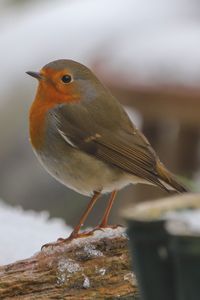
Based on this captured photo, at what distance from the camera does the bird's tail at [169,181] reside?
3945mm

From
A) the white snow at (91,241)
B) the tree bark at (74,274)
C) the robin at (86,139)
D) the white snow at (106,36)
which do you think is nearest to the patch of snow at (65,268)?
the tree bark at (74,274)

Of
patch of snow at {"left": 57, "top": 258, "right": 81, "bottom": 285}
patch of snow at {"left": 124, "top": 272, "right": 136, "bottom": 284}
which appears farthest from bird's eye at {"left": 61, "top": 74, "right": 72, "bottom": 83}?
patch of snow at {"left": 124, "top": 272, "right": 136, "bottom": 284}

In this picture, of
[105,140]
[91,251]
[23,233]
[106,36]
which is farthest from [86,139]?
[106,36]

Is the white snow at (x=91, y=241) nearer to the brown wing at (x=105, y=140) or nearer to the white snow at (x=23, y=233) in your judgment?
the white snow at (x=23, y=233)

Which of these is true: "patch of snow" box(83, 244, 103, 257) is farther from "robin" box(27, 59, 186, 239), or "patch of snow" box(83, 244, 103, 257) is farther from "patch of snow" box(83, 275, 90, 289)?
"robin" box(27, 59, 186, 239)

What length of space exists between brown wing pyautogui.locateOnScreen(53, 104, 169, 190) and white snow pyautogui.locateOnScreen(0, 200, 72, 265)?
366 mm

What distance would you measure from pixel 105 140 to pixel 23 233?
2.09 ft

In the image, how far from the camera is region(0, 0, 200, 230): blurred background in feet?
21.2

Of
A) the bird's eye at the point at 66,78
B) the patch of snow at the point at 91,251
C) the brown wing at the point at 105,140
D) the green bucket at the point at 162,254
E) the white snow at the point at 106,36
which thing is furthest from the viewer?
the white snow at the point at 106,36

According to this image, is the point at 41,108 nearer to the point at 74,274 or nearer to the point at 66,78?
the point at 66,78

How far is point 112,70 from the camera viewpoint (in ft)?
22.7

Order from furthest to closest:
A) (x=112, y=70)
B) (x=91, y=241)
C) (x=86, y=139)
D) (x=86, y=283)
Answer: (x=112, y=70), (x=86, y=139), (x=91, y=241), (x=86, y=283)

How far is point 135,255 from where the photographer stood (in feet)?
6.13

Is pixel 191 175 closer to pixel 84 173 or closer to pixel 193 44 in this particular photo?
pixel 193 44
